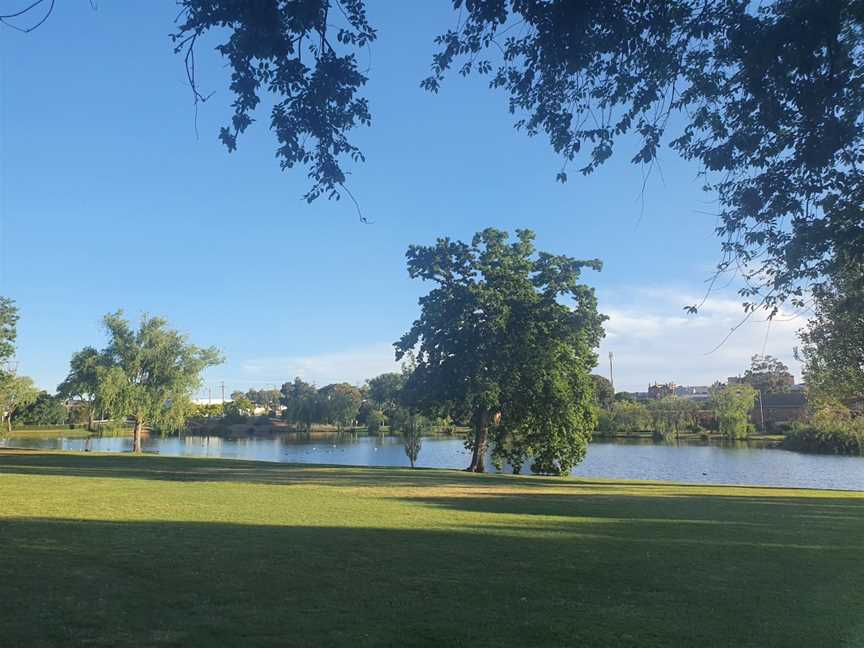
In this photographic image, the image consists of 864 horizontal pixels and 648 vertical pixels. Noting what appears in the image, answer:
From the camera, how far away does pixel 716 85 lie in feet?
26.1

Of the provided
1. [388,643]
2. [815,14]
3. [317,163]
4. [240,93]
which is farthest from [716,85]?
[388,643]

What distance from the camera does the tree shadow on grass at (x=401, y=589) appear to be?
5.17 metres

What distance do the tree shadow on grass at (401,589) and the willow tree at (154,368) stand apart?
33867 mm

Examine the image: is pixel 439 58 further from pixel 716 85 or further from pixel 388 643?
pixel 388 643

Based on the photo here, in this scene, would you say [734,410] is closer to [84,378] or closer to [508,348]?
[508,348]

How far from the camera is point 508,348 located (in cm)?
2939

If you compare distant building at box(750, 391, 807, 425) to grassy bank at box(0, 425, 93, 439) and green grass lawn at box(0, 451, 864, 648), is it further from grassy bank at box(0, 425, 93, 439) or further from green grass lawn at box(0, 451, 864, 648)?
green grass lawn at box(0, 451, 864, 648)

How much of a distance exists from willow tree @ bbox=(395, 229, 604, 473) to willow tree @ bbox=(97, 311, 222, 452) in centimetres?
1881

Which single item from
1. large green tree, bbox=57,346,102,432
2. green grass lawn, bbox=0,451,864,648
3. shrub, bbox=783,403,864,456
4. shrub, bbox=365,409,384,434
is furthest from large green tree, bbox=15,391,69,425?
shrub, bbox=783,403,864,456

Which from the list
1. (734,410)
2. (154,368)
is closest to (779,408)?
(734,410)

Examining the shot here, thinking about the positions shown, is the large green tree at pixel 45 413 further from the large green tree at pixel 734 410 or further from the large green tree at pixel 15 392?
the large green tree at pixel 734 410

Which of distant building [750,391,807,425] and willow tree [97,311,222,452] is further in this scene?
distant building [750,391,807,425]

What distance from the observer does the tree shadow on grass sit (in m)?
Result: 5.17

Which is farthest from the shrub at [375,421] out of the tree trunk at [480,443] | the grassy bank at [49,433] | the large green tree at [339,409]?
the tree trunk at [480,443]
